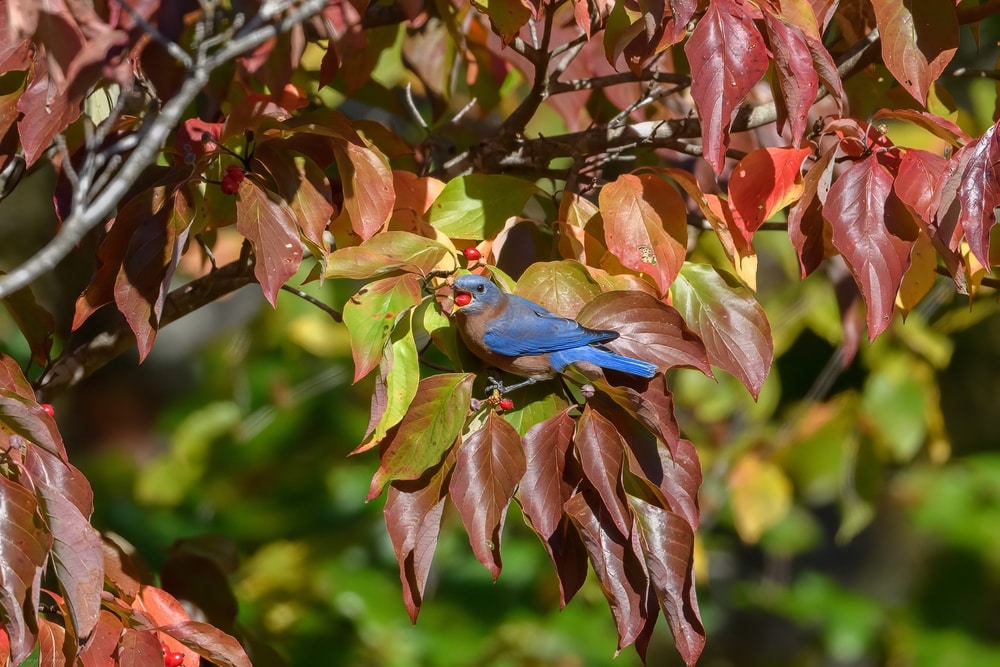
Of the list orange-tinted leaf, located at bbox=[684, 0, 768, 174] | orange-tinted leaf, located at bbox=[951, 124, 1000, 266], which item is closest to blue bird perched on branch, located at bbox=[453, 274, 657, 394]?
orange-tinted leaf, located at bbox=[684, 0, 768, 174]

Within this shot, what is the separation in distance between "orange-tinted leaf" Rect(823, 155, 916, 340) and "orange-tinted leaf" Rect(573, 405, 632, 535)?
1.26 feet

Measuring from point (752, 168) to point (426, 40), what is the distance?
91cm

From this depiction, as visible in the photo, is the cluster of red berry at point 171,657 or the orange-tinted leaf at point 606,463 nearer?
the orange-tinted leaf at point 606,463

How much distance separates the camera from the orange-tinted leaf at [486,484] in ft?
4.12

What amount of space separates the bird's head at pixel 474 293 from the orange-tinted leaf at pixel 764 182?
0.38 meters

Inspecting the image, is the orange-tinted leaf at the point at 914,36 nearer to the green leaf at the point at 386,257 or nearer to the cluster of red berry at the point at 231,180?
the green leaf at the point at 386,257

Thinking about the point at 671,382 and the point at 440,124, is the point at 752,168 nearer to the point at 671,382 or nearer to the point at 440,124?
the point at 440,124

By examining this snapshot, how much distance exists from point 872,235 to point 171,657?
111cm

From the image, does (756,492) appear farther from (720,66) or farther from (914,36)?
(720,66)

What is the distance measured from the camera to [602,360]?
4.63ft

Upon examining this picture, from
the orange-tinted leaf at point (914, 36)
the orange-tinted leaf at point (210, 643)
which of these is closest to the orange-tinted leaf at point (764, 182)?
the orange-tinted leaf at point (914, 36)

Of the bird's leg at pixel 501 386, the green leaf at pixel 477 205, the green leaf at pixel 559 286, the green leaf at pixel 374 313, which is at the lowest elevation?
the bird's leg at pixel 501 386

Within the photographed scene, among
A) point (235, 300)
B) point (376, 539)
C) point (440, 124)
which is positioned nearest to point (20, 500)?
point (440, 124)

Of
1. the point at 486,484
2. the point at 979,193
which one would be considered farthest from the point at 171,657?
the point at 979,193
